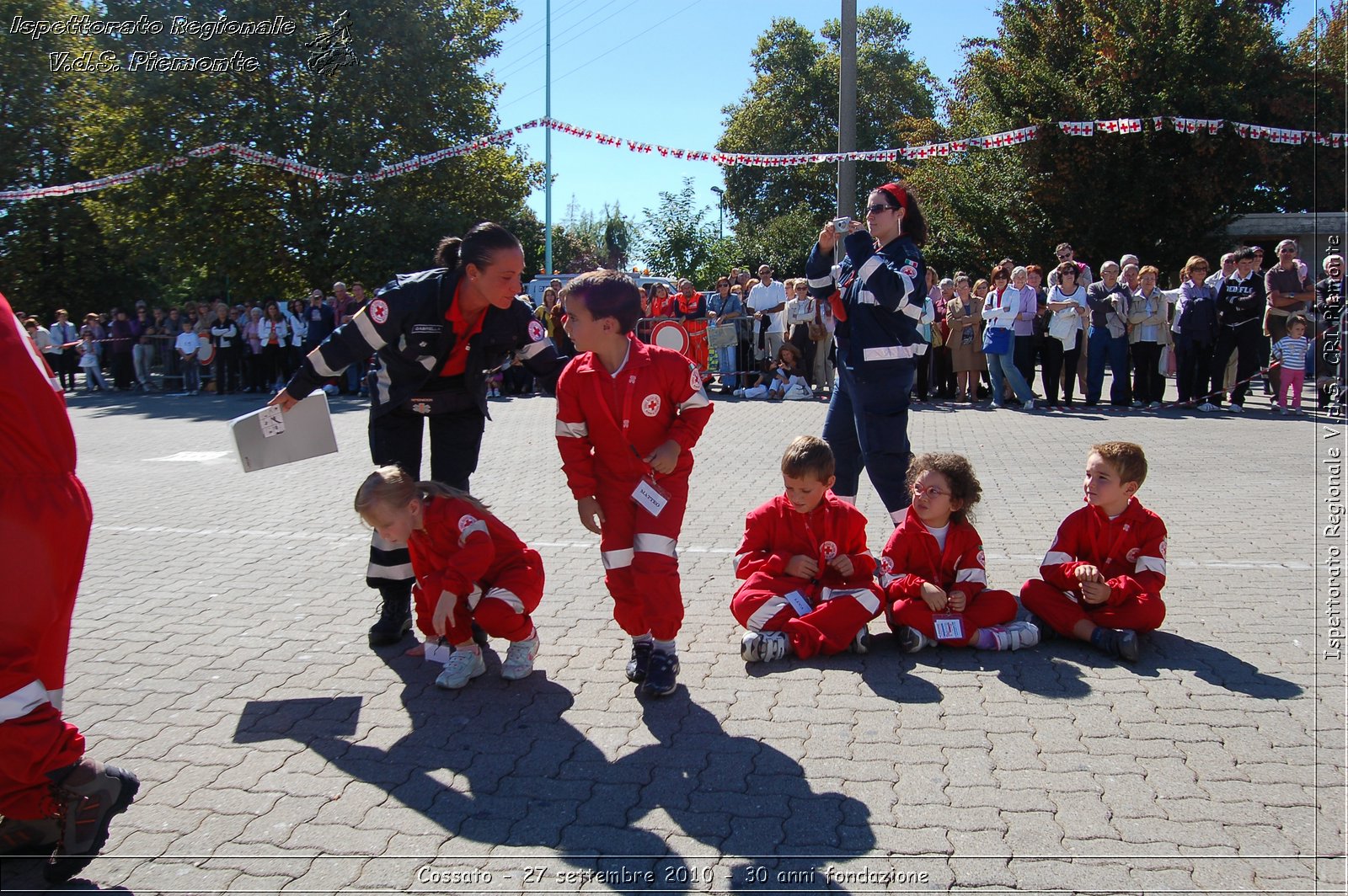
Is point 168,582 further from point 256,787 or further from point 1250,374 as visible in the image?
point 1250,374

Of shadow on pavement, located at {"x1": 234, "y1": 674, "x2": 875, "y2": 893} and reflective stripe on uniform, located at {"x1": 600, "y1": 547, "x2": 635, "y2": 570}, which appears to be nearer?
shadow on pavement, located at {"x1": 234, "y1": 674, "x2": 875, "y2": 893}

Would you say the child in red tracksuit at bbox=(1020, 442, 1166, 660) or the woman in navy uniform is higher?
the woman in navy uniform

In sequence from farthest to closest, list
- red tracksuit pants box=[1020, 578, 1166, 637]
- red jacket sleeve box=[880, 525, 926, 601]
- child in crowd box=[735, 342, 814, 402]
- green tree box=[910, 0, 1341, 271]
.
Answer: green tree box=[910, 0, 1341, 271], child in crowd box=[735, 342, 814, 402], red jacket sleeve box=[880, 525, 926, 601], red tracksuit pants box=[1020, 578, 1166, 637]

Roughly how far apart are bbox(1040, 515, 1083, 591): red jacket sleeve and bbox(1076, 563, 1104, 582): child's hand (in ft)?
0.30

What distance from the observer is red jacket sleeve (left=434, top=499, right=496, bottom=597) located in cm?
424

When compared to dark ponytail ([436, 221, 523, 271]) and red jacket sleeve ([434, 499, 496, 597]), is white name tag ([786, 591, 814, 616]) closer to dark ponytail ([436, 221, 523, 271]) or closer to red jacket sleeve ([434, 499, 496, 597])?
red jacket sleeve ([434, 499, 496, 597])

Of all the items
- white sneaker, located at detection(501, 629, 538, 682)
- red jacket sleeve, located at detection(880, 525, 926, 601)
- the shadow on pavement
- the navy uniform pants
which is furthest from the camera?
the navy uniform pants

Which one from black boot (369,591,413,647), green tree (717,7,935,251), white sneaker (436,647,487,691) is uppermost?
green tree (717,7,935,251)

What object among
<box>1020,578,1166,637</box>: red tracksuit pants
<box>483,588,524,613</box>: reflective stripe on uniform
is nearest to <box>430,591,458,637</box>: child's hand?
<box>483,588,524,613</box>: reflective stripe on uniform

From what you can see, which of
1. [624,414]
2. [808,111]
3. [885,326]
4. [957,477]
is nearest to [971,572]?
[957,477]

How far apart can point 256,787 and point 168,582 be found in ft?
10.1

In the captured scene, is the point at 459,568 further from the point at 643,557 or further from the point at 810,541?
the point at 810,541

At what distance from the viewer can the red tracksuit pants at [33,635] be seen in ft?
9.32

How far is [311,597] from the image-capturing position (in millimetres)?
5664
